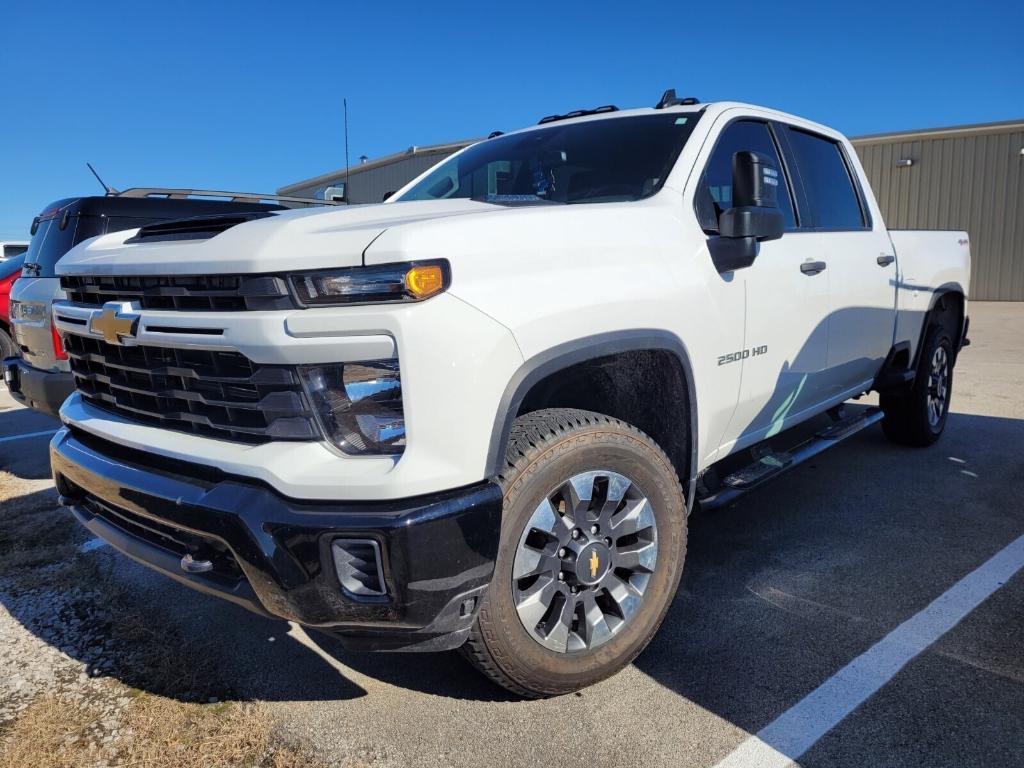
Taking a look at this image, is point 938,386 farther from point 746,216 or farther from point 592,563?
point 592,563

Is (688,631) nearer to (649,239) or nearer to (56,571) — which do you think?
(649,239)

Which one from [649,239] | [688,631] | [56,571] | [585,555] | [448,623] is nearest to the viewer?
[448,623]

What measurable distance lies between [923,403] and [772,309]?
2674mm

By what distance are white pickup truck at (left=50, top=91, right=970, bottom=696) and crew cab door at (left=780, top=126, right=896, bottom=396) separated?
0.47 metres

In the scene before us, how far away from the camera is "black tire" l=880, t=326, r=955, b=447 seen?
16.5ft

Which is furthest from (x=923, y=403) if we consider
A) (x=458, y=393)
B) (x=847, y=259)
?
(x=458, y=393)

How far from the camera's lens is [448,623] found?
6.48 feet

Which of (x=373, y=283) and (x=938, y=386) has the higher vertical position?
(x=373, y=283)

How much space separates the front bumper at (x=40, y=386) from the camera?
14.0 ft

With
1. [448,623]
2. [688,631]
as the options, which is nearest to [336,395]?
[448,623]

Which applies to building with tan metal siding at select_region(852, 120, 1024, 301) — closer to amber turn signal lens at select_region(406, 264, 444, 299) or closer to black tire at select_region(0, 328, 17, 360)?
black tire at select_region(0, 328, 17, 360)

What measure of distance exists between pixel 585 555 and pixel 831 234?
90.9 inches

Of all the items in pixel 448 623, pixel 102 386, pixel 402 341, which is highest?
pixel 402 341

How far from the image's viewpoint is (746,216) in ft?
8.91
